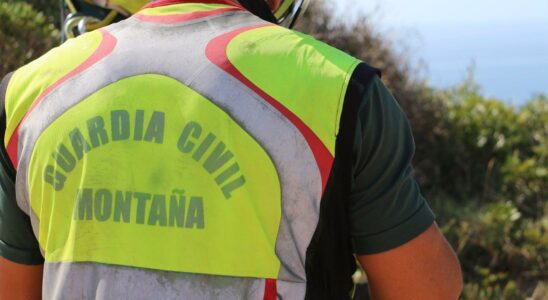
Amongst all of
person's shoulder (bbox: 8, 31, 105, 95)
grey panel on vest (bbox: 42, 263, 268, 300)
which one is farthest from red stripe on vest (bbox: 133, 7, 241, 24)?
grey panel on vest (bbox: 42, 263, 268, 300)

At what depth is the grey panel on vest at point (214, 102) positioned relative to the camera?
5.77 ft

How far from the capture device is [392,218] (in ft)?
6.00

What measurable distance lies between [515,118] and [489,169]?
1.99 feet

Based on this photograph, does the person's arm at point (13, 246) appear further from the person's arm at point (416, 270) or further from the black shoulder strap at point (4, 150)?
the person's arm at point (416, 270)

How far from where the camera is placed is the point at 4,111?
1943mm

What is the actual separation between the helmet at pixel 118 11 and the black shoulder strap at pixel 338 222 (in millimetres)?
362

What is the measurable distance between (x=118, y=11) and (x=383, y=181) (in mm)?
1275

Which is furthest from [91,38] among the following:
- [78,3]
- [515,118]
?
[515,118]

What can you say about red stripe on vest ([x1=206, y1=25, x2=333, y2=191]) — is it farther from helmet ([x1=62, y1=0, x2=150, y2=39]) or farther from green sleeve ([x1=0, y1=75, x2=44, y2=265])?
helmet ([x1=62, y1=0, x2=150, y2=39])

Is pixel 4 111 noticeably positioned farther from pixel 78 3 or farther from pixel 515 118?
pixel 515 118

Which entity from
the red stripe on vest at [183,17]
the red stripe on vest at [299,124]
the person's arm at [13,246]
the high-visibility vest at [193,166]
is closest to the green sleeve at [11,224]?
the person's arm at [13,246]

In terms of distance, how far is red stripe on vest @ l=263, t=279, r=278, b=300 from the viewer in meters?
1.76

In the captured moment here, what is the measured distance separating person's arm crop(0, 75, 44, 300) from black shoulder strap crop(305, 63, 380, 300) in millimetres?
591

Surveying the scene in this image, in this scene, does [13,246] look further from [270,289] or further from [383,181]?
[383,181]
